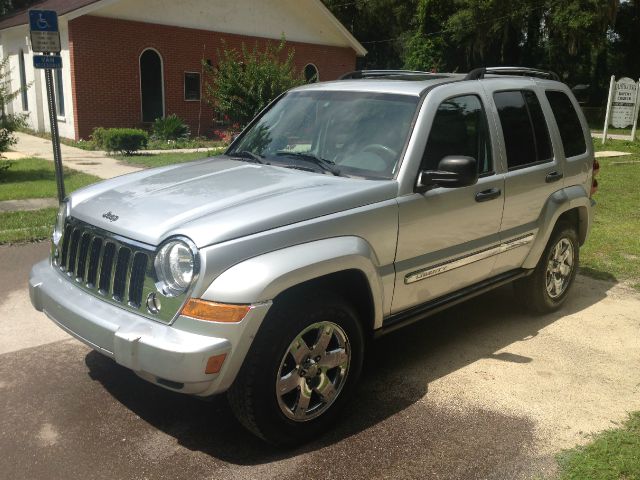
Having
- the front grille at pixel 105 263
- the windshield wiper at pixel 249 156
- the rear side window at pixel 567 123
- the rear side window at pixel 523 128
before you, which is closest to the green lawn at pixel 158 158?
the windshield wiper at pixel 249 156

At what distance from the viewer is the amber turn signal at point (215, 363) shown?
2.93 m

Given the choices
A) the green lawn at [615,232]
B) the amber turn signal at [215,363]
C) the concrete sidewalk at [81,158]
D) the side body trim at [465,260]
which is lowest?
the concrete sidewalk at [81,158]

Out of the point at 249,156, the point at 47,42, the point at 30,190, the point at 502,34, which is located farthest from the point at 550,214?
the point at 502,34

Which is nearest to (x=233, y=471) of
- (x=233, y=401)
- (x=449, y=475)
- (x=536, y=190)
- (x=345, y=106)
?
A: (x=233, y=401)

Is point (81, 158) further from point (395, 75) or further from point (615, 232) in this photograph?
point (395, 75)

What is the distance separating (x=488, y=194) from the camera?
4328 mm

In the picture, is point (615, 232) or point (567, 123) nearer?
point (567, 123)

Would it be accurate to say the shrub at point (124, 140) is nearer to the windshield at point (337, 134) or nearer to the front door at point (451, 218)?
the windshield at point (337, 134)

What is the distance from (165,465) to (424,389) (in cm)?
172

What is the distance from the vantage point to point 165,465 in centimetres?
324

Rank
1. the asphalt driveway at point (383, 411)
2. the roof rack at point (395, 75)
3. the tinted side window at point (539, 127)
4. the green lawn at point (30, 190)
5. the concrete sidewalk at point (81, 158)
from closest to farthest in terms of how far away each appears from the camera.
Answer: the asphalt driveway at point (383, 411), the roof rack at point (395, 75), the tinted side window at point (539, 127), the green lawn at point (30, 190), the concrete sidewalk at point (81, 158)

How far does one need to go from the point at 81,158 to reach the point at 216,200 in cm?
1352

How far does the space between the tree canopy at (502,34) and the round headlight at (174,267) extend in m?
29.6

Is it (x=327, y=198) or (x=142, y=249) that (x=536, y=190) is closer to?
(x=327, y=198)
